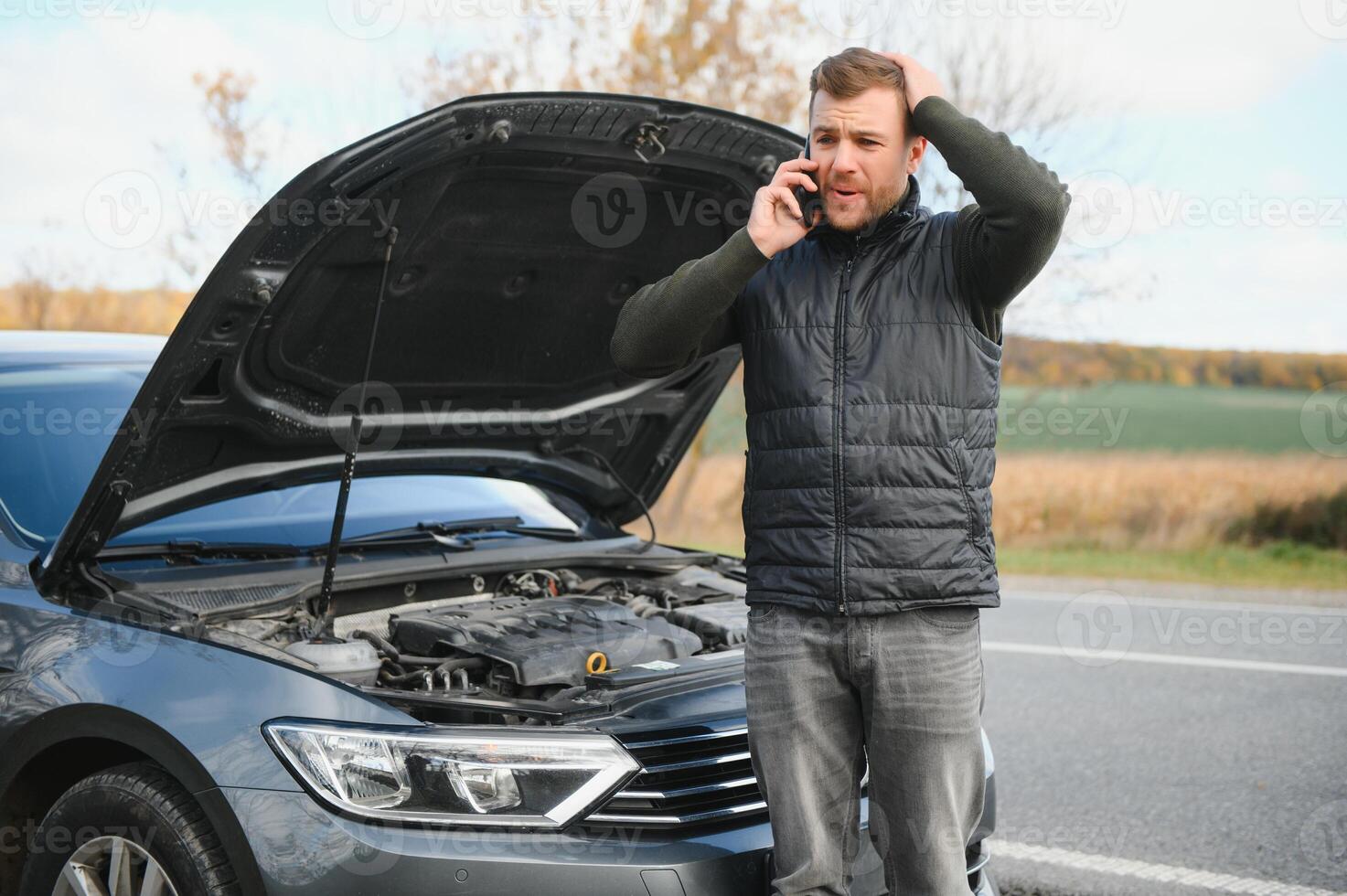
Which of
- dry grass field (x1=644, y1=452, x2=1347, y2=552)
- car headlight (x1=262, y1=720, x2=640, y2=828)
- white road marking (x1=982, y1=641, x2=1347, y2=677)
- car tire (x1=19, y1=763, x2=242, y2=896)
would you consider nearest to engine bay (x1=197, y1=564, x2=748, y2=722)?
car headlight (x1=262, y1=720, x2=640, y2=828)

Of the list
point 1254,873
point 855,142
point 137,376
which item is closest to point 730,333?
point 855,142

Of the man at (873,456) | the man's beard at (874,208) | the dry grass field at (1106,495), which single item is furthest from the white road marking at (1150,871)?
the dry grass field at (1106,495)

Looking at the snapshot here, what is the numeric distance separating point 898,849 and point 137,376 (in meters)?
2.57

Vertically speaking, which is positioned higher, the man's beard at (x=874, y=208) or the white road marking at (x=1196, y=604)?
the man's beard at (x=874, y=208)

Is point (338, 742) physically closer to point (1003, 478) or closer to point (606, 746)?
point (606, 746)

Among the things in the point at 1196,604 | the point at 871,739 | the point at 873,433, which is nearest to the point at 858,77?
the point at 873,433

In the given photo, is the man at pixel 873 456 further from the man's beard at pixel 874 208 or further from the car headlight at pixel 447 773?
the car headlight at pixel 447 773

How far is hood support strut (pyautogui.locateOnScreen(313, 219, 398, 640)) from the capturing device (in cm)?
299

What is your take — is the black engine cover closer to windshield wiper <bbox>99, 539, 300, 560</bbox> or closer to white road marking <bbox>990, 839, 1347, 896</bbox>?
windshield wiper <bbox>99, 539, 300, 560</bbox>

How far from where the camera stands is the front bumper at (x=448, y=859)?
7.06 feet

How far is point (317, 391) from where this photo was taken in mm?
3443

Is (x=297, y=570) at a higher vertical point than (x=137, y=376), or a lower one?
lower

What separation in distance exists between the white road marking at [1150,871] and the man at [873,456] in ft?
6.08

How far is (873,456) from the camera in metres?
2.16
